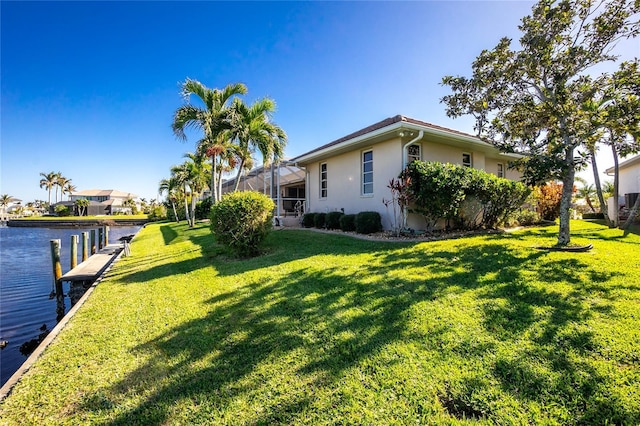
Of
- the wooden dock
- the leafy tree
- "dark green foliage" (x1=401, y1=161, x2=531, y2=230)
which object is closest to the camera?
the leafy tree

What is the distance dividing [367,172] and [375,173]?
1.88ft

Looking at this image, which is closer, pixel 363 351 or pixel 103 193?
pixel 363 351

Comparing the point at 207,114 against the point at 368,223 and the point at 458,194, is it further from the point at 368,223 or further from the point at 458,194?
the point at 458,194

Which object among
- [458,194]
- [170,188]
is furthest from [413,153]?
[170,188]

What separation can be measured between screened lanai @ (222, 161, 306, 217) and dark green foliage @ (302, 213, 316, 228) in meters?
2.27

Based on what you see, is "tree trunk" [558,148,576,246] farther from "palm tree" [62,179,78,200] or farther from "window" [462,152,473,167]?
"palm tree" [62,179,78,200]

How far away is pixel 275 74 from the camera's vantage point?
14172 mm

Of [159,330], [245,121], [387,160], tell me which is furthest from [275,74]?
[159,330]

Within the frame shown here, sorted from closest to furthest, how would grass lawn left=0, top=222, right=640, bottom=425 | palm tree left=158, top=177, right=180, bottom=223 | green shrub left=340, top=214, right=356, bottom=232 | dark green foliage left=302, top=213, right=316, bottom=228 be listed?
grass lawn left=0, top=222, right=640, bottom=425 → green shrub left=340, top=214, right=356, bottom=232 → dark green foliage left=302, top=213, right=316, bottom=228 → palm tree left=158, top=177, right=180, bottom=223

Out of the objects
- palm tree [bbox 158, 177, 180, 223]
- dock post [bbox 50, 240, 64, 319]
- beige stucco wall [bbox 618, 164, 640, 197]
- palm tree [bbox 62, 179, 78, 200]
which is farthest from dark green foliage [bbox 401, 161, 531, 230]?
palm tree [bbox 62, 179, 78, 200]

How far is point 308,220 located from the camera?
14164 millimetres

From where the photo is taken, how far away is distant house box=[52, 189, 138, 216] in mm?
63875

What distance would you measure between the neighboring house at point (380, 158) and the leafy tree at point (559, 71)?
253 cm

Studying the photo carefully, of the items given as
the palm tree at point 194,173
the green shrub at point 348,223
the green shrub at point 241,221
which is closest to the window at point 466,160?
the green shrub at point 348,223
